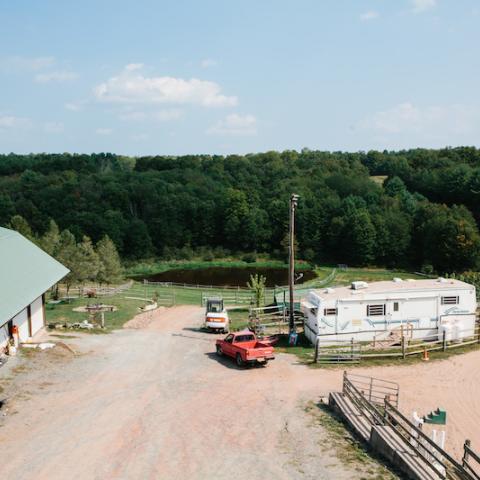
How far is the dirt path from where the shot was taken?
15094mm

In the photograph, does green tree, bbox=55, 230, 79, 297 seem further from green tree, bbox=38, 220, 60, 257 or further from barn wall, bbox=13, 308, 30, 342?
barn wall, bbox=13, 308, 30, 342

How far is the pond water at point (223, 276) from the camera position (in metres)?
81.1

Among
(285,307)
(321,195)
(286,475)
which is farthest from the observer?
(321,195)

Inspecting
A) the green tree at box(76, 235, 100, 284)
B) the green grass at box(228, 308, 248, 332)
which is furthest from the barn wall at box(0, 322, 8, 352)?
the green tree at box(76, 235, 100, 284)

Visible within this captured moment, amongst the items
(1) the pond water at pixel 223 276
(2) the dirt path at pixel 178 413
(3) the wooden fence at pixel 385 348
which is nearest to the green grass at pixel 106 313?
(2) the dirt path at pixel 178 413

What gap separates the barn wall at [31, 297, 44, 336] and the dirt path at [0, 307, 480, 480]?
9.27 feet

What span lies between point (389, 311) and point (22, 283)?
799 inches

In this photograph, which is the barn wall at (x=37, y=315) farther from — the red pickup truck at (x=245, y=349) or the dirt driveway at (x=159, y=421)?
the red pickup truck at (x=245, y=349)

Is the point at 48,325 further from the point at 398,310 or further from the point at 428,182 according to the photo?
the point at 428,182

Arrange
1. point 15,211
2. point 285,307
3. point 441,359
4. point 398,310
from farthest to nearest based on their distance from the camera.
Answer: point 15,211 < point 285,307 < point 398,310 < point 441,359

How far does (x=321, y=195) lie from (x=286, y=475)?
103m

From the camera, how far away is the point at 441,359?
28.2 meters

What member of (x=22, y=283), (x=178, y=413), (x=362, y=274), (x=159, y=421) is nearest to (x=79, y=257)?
(x=22, y=283)

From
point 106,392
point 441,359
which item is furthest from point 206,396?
point 441,359
